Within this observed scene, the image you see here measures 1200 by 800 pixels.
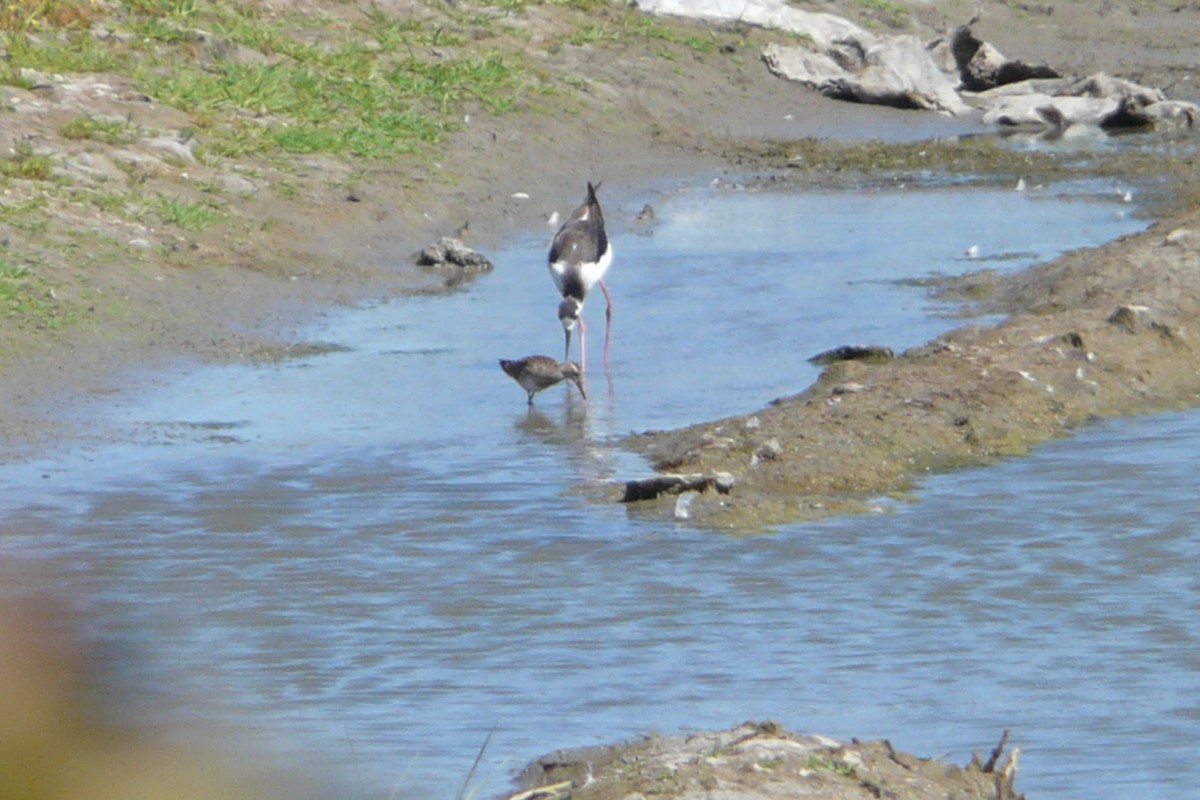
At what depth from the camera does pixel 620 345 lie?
32.0 feet

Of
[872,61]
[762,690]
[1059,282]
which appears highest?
[872,61]

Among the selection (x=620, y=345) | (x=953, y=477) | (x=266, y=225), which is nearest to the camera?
(x=953, y=477)

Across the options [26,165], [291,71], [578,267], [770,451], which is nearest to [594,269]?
[578,267]

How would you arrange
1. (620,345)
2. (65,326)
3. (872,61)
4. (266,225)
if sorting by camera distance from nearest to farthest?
1. (65,326)
2. (620,345)
3. (266,225)
4. (872,61)

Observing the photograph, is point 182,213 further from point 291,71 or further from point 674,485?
point 674,485

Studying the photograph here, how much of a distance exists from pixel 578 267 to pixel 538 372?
148 cm

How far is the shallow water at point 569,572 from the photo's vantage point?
4.40 m

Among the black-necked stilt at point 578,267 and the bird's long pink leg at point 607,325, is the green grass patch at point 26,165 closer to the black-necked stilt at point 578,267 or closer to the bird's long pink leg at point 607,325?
the black-necked stilt at point 578,267

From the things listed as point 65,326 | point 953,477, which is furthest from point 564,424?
point 65,326

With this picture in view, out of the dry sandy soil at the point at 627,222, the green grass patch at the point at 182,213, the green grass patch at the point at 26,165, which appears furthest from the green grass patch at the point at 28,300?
the green grass patch at the point at 182,213

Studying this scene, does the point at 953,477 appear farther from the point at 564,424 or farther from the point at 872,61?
the point at 872,61

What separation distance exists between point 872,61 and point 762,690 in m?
15.2

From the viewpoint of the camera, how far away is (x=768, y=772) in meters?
3.67

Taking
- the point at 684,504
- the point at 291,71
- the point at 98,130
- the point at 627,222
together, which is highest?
the point at 291,71
